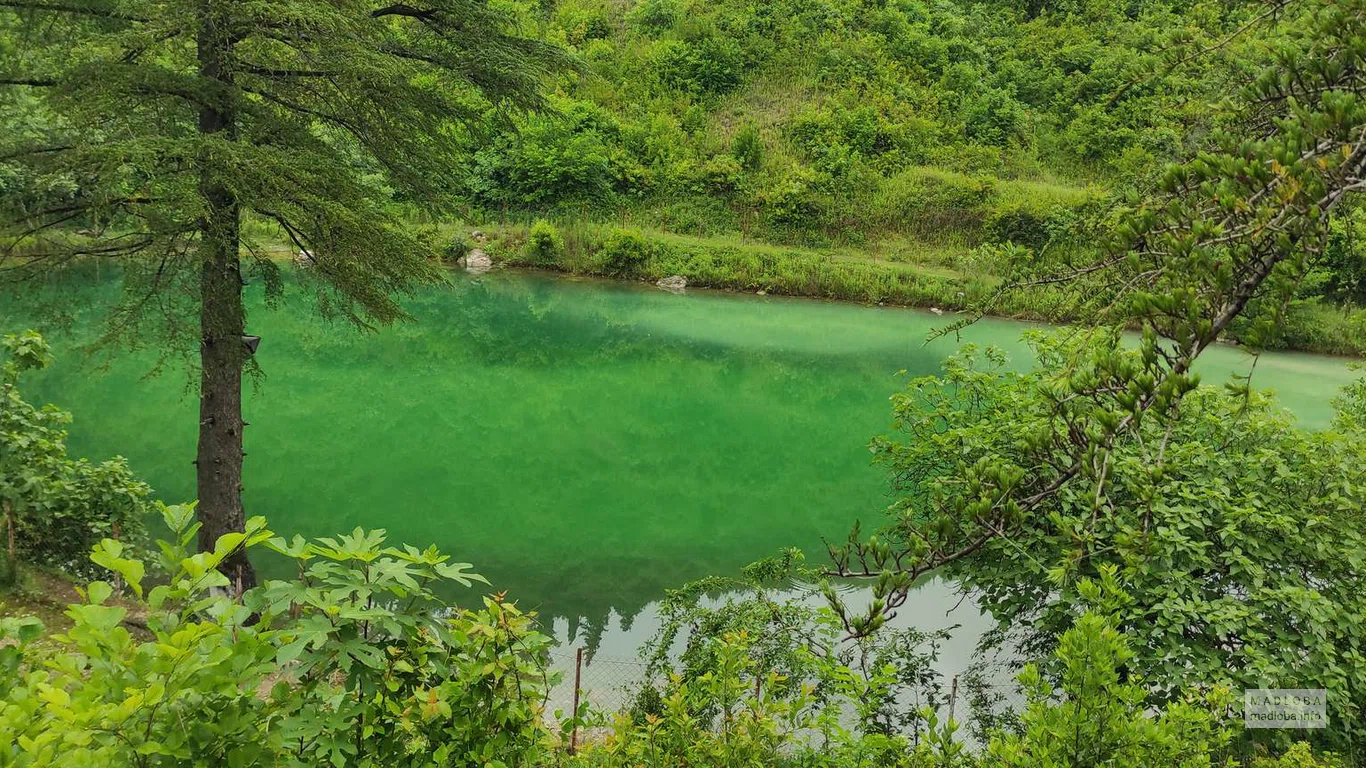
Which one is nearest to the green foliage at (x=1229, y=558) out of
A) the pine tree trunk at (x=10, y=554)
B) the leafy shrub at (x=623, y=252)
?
the pine tree trunk at (x=10, y=554)

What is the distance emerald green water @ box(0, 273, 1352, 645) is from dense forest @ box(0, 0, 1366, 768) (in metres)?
0.73

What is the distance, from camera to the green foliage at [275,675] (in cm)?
114

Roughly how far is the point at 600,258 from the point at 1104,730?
23868 millimetres

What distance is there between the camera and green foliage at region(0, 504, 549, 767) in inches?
44.9

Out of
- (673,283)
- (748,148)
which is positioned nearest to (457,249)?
(673,283)

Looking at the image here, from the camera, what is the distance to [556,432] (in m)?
11.6

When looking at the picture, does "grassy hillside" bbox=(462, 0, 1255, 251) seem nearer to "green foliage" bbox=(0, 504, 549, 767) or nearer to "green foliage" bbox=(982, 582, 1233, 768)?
"green foliage" bbox=(0, 504, 549, 767)

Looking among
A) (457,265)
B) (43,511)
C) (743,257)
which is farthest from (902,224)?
(43,511)

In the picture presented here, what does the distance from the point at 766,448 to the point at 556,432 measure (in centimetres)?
340

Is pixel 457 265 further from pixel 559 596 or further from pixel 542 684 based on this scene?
pixel 542 684

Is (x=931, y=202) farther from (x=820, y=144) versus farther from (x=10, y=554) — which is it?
(x=10, y=554)

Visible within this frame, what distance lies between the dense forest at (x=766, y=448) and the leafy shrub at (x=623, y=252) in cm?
1496

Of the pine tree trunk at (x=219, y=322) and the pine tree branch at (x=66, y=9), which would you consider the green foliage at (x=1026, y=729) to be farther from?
the pine tree branch at (x=66, y=9)

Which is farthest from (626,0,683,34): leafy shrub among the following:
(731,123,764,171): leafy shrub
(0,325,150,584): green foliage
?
(0,325,150,584): green foliage
